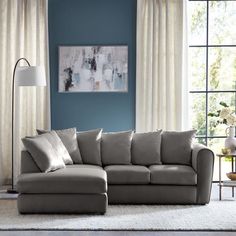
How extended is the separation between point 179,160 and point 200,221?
142 centimetres

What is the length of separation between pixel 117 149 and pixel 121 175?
646 millimetres

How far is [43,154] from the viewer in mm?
5973

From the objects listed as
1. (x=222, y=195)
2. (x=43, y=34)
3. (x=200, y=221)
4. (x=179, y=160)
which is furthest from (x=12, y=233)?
(x=43, y=34)

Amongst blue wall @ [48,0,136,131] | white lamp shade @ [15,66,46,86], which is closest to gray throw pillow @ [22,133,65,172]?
white lamp shade @ [15,66,46,86]

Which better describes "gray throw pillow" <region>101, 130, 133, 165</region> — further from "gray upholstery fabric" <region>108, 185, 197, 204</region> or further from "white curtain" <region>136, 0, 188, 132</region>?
"white curtain" <region>136, 0, 188, 132</region>

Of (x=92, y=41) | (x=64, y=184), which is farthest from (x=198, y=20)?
(x=64, y=184)

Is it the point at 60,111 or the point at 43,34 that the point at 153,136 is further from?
the point at 43,34

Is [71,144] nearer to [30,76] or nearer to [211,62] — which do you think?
[30,76]

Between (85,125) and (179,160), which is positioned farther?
(85,125)

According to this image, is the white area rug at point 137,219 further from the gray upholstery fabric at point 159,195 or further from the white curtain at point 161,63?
the white curtain at point 161,63

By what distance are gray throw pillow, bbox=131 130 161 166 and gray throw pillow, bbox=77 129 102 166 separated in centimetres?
45

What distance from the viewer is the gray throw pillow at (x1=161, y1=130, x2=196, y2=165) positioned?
21.8 feet

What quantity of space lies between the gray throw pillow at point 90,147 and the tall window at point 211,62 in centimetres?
188

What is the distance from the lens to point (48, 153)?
6008 mm
